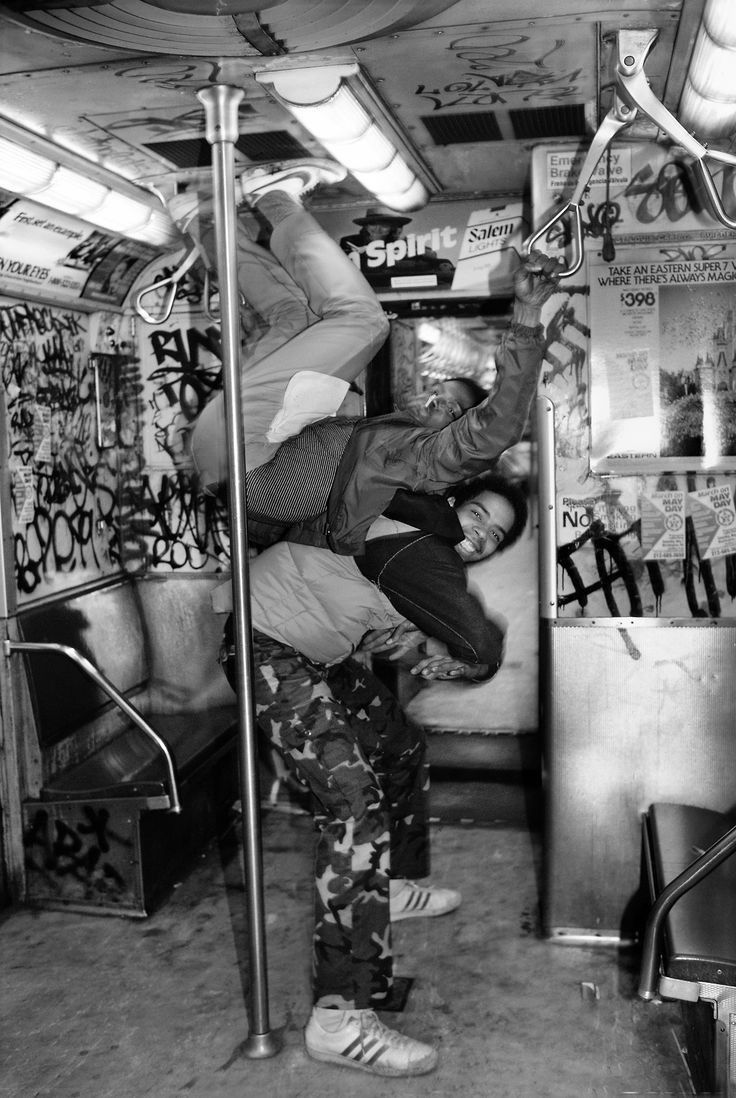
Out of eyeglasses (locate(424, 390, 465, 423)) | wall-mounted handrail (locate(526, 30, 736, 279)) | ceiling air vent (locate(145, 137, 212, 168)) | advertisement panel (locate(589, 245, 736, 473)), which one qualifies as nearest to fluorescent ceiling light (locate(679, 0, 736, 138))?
wall-mounted handrail (locate(526, 30, 736, 279))

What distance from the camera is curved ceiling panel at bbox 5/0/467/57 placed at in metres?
1.96

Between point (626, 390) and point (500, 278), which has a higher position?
point (500, 278)

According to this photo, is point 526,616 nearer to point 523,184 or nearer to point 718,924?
point 523,184

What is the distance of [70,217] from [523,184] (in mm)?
1928

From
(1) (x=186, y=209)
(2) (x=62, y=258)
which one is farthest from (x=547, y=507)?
(2) (x=62, y=258)

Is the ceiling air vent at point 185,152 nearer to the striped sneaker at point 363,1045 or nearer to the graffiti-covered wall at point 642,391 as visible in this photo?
the graffiti-covered wall at point 642,391

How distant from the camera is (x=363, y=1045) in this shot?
287cm

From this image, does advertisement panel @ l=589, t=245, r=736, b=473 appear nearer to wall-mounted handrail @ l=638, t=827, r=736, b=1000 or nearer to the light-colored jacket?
the light-colored jacket

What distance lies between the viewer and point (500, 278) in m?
4.57

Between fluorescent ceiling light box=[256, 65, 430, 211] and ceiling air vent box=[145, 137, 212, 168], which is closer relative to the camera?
fluorescent ceiling light box=[256, 65, 430, 211]

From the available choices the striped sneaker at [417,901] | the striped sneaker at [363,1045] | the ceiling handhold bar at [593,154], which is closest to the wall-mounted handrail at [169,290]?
the ceiling handhold bar at [593,154]

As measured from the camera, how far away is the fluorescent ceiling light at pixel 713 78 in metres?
2.30

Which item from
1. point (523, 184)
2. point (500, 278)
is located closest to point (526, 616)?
point (500, 278)

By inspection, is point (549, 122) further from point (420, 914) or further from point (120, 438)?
point (420, 914)
